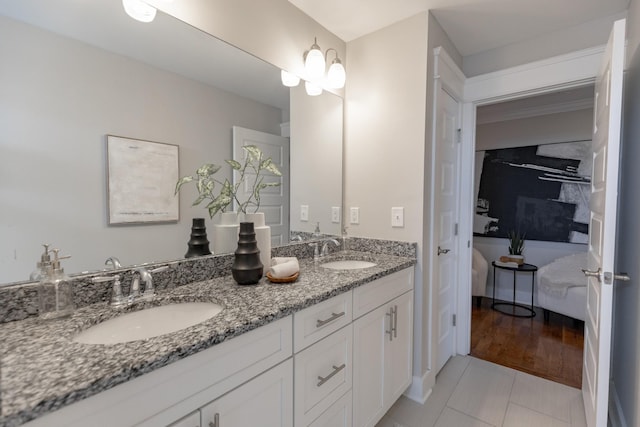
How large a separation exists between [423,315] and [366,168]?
1.03m

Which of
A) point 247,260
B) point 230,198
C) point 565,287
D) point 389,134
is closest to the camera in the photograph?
point 247,260

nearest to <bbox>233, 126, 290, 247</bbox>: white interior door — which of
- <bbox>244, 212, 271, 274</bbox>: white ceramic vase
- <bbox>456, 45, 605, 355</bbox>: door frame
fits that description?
<bbox>244, 212, 271, 274</bbox>: white ceramic vase

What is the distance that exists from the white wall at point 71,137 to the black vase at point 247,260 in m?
0.27

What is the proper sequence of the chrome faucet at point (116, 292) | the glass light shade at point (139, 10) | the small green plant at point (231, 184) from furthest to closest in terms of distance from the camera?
the small green plant at point (231, 184)
the glass light shade at point (139, 10)
the chrome faucet at point (116, 292)

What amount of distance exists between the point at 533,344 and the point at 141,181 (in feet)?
10.4

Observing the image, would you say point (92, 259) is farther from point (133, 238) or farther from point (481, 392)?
point (481, 392)

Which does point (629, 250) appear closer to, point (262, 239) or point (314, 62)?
point (262, 239)

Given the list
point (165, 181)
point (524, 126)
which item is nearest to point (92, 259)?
point (165, 181)

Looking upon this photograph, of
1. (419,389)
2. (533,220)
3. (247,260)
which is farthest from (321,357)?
(533,220)

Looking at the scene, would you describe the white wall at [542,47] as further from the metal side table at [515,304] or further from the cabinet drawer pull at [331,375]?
the cabinet drawer pull at [331,375]

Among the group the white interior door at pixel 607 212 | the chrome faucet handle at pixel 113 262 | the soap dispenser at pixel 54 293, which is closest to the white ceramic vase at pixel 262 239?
the chrome faucet handle at pixel 113 262

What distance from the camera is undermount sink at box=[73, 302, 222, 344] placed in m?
0.88

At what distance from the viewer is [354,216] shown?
2.15 m

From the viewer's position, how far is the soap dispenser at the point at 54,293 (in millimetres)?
885
